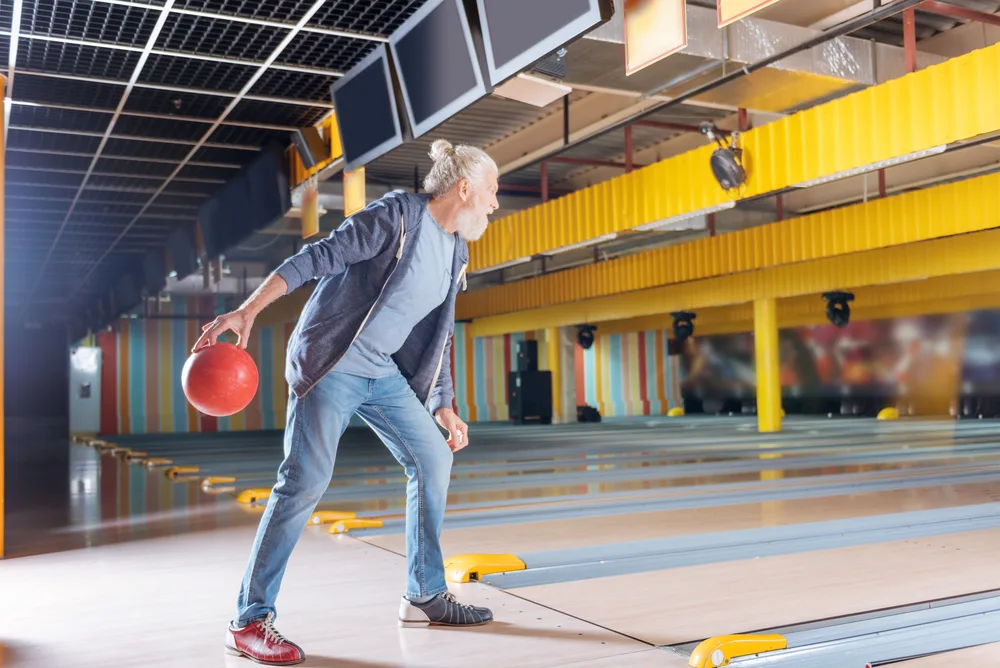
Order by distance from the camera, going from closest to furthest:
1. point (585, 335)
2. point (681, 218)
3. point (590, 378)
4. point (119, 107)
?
point (119, 107) < point (681, 218) < point (585, 335) < point (590, 378)

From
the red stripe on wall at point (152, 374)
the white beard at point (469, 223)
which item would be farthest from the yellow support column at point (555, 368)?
the white beard at point (469, 223)

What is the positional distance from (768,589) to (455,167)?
205 centimetres

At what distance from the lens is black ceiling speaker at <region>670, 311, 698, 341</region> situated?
19.0 metres

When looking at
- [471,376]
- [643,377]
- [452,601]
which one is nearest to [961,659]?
[452,601]

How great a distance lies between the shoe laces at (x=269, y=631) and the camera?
8.73 feet

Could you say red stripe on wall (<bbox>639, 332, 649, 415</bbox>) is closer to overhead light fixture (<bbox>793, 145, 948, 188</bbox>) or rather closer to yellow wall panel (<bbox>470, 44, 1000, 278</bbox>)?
yellow wall panel (<bbox>470, 44, 1000, 278</bbox>)

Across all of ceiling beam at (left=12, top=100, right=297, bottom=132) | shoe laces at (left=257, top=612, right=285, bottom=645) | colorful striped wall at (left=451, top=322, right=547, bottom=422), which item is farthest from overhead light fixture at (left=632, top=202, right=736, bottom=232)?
colorful striped wall at (left=451, top=322, right=547, bottom=422)

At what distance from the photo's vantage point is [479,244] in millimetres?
12812

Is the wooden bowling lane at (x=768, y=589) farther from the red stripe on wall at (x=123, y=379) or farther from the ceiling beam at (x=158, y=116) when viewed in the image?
the red stripe on wall at (x=123, y=379)

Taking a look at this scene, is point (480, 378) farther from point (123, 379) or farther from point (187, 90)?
point (187, 90)

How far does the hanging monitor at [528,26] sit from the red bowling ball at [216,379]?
2329mm

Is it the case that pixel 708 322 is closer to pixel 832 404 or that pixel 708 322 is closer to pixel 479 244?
pixel 832 404

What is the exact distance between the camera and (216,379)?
2.66 metres

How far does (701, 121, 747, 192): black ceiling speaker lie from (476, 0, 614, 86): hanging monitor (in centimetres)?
396
